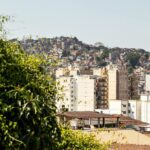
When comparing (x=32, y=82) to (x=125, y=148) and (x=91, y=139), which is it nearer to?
(x=91, y=139)

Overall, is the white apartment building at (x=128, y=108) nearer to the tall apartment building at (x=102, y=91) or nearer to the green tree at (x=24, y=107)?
the tall apartment building at (x=102, y=91)

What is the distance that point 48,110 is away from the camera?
20.0 ft

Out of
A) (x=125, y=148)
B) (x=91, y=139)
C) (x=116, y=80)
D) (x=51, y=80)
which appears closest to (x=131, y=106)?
(x=116, y=80)

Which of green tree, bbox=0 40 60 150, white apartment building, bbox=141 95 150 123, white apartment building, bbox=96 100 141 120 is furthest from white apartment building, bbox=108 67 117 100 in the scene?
green tree, bbox=0 40 60 150

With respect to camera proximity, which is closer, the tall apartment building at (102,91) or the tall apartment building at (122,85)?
the tall apartment building at (122,85)

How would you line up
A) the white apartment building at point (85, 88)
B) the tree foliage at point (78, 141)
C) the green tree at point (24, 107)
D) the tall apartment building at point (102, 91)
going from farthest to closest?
the tall apartment building at point (102, 91) < the white apartment building at point (85, 88) < the tree foliage at point (78, 141) < the green tree at point (24, 107)

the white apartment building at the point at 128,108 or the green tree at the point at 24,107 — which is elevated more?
the green tree at the point at 24,107

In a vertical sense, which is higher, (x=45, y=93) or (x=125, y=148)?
(x=45, y=93)

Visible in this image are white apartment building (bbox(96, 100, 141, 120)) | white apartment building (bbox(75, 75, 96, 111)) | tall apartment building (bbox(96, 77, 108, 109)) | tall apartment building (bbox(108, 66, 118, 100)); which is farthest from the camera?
tall apartment building (bbox(96, 77, 108, 109))

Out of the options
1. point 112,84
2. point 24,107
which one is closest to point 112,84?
point 112,84

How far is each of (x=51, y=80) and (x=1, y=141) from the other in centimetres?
129

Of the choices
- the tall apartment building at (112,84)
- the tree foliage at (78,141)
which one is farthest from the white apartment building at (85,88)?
the tree foliage at (78,141)

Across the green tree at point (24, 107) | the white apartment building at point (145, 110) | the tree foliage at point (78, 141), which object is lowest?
the white apartment building at point (145, 110)

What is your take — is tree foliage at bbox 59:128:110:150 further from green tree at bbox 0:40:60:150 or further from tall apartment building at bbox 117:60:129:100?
tall apartment building at bbox 117:60:129:100
